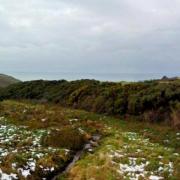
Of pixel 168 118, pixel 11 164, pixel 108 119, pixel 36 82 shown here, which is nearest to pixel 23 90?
pixel 36 82

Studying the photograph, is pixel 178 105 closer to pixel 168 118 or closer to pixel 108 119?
pixel 168 118

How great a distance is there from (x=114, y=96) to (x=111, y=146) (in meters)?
21.0

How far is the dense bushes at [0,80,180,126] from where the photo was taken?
45.0m

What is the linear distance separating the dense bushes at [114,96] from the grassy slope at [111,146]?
7.93ft

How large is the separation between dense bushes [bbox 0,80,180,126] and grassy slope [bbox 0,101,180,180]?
2.42 meters

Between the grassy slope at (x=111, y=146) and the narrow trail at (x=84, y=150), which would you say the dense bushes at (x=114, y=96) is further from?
the narrow trail at (x=84, y=150)

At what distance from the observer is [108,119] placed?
45.7m

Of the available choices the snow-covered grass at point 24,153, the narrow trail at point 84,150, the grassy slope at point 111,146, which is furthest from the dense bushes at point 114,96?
the snow-covered grass at point 24,153

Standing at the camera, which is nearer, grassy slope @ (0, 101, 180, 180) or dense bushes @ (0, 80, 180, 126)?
grassy slope @ (0, 101, 180, 180)

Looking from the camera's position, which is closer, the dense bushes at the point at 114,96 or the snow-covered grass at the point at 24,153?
the snow-covered grass at the point at 24,153

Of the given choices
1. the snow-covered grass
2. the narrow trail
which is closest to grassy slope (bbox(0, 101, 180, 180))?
the snow-covered grass

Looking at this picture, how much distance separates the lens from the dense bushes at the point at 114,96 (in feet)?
148

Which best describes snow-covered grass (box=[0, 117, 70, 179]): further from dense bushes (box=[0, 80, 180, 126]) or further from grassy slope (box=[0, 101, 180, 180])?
dense bushes (box=[0, 80, 180, 126])

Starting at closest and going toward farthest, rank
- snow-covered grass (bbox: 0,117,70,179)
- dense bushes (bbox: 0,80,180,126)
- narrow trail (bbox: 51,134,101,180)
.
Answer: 1. snow-covered grass (bbox: 0,117,70,179)
2. narrow trail (bbox: 51,134,101,180)
3. dense bushes (bbox: 0,80,180,126)
